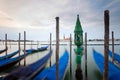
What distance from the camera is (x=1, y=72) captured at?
36.6ft

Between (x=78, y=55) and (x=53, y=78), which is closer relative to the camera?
(x=53, y=78)

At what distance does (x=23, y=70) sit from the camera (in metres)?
7.47

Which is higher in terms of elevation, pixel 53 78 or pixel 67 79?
pixel 53 78

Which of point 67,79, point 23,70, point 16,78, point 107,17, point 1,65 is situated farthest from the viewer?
point 1,65

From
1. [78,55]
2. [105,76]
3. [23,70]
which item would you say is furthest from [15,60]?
[105,76]

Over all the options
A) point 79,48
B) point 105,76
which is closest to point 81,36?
point 79,48

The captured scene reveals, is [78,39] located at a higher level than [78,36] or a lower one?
lower

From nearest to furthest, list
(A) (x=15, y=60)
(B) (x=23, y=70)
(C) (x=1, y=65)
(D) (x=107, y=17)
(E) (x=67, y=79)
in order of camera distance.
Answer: (D) (x=107, y=17) → (B) (x=23, y=70) → (E) (x=67, y=79) → (C) (x=1, y=65) → (A) (x=15, y=60)

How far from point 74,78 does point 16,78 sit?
568 centimetres

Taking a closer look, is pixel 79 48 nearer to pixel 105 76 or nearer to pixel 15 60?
pixel 105 76

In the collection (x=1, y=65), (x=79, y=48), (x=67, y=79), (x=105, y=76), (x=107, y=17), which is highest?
(x=107, y=17)

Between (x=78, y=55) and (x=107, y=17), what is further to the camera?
(x=78, y=55)

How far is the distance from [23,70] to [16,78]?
1059 mm

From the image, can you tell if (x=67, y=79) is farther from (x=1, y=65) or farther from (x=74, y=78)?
(x=1, y=65)
